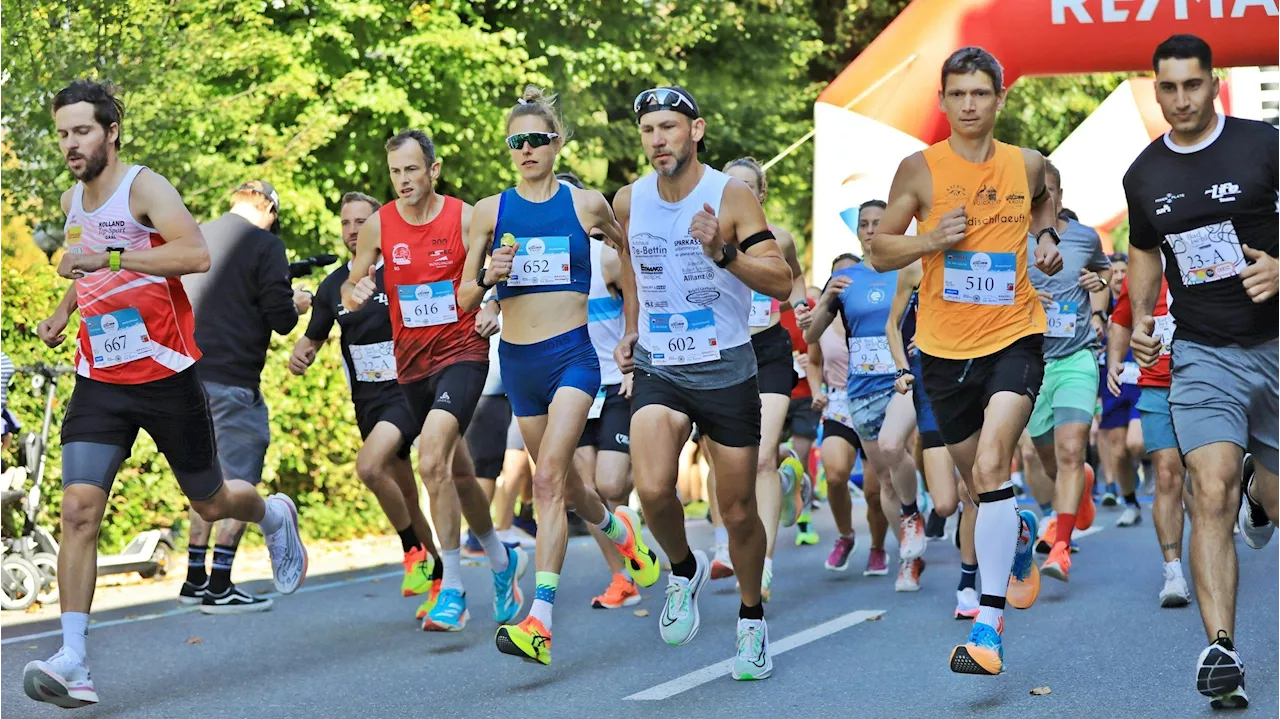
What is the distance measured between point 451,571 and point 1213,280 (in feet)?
12.5

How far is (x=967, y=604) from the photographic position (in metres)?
8.50

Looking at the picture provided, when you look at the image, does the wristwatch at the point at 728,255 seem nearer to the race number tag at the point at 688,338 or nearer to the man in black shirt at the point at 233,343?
the race number tag at the point at 688,338

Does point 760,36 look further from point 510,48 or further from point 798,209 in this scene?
point 510,48

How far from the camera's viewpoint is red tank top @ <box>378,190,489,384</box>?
27.7ft

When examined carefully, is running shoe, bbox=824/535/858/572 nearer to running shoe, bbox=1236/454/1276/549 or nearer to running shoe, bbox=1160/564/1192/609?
running shoe, bbox=1160/564/1192/609

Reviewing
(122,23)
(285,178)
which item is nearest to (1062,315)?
(122,23)

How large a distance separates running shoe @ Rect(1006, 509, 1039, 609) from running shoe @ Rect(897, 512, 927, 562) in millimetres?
2304

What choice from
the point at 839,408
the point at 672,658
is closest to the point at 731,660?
the point at 672,658

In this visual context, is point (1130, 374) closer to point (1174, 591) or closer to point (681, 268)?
point (1174, 591)

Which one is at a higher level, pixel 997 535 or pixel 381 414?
pixel 381 414

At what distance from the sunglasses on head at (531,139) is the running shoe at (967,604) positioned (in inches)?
114

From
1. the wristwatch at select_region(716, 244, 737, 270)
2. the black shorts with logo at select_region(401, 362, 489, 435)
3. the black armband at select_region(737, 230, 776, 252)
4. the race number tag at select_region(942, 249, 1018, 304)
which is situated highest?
the black armband at select_region(737, 230, 776, 252)

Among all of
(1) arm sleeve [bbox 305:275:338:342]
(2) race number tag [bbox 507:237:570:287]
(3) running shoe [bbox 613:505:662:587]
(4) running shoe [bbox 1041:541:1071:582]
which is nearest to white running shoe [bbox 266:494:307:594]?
(1) arm sleeve [bbox 305:275:338:342]

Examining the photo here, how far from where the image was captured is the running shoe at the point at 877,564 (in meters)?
10.6
